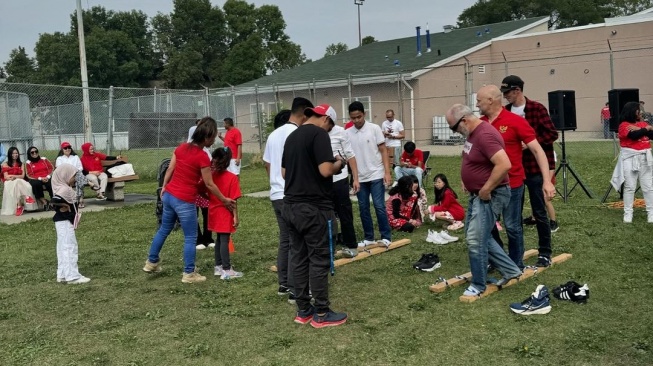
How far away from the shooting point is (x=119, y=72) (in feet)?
206

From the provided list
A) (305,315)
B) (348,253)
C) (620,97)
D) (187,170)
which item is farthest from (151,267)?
(620,97)

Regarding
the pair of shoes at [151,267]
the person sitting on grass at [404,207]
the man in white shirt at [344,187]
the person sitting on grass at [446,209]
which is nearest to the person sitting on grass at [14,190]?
the pair of shoes at [151,267]

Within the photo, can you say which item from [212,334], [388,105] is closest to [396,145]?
[212,334]

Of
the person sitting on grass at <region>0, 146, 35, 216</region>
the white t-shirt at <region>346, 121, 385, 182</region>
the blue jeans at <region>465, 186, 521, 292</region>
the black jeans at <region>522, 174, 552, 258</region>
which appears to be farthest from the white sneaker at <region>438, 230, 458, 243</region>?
the person sitting on grass at <region>0, 146, 35, 216</region>

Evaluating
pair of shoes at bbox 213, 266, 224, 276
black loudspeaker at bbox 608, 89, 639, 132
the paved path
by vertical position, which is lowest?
pair of shoes at bbox 213, 266, 224, 276

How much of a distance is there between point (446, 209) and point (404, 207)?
25.1 inches

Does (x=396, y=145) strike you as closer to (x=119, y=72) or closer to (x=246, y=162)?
(x=246, y=162)

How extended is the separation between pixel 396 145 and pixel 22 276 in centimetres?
813

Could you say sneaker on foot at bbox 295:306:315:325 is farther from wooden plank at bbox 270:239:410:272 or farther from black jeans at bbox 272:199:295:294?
wooden plank at bbox 270:239:410:272

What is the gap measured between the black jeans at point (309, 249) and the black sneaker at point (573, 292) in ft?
6.77

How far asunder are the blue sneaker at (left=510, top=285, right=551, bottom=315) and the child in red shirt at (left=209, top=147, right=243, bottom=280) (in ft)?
10.0

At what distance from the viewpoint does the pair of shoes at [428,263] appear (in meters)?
6.41

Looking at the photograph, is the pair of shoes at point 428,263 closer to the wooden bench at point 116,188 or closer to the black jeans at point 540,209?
the black jeans at point 540,209

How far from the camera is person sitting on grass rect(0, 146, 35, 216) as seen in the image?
12188mm
